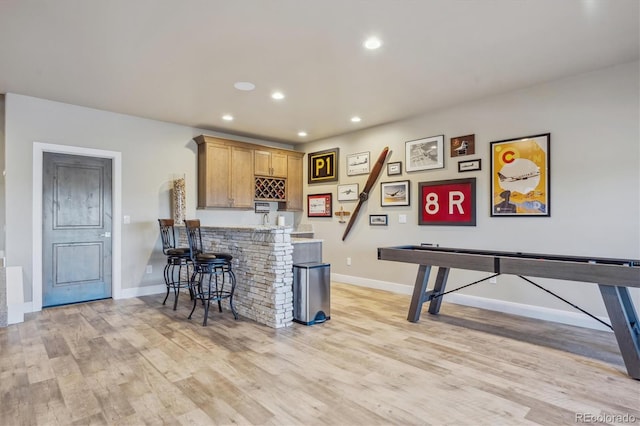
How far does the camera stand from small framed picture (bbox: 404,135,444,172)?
16.1ft

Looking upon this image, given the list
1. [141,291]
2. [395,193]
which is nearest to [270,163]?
[395,193]

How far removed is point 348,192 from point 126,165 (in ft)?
11.1

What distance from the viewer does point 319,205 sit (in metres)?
6.66

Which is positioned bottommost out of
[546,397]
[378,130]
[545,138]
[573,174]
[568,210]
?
[546,397]

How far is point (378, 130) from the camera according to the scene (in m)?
5.71

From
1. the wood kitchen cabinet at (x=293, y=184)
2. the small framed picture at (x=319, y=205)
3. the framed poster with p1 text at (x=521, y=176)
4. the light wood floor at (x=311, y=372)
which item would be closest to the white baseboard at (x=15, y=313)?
the light wood floor at (x=311, y=372)

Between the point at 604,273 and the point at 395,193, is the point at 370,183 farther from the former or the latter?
the point at 604,273

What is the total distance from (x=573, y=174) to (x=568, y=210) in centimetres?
38

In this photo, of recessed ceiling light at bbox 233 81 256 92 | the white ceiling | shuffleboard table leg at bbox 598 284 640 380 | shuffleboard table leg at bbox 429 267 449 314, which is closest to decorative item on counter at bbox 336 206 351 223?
the white ceiling

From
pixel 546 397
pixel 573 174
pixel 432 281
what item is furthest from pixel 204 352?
pixel 573 174

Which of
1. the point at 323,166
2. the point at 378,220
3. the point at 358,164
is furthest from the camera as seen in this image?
the point at 323,166

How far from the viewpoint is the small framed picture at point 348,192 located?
6031 mm

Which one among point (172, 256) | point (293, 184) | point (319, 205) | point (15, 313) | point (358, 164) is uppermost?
point (358, 164)

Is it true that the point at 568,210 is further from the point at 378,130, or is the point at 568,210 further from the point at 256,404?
the point at 256,404
